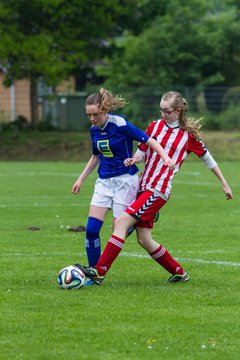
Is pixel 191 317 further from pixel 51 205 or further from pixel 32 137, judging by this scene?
pixel 32 137

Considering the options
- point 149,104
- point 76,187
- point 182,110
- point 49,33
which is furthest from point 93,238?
point 149,104

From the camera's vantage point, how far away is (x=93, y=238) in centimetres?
995

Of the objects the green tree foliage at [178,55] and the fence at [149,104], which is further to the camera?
the green tree foliage at [178,55]

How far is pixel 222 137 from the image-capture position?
127 ft

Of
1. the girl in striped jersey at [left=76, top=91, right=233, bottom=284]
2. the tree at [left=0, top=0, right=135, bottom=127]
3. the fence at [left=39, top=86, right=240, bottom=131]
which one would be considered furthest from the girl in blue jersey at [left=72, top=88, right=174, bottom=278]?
the fence at [left=39, top=86, right=240, bottom=131]

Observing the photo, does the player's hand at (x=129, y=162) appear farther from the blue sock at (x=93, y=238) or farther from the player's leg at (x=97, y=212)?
the blue sock at (x=93, y=238)

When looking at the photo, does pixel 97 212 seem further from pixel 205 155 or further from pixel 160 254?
pixel 205 155

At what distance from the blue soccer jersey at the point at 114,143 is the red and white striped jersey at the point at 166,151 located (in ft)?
0.58

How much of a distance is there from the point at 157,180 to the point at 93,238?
0.87 metres

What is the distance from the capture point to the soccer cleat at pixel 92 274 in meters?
9.59

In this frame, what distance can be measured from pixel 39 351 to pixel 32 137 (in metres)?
34.1

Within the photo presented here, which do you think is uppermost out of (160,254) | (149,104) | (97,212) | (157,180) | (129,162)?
(129,162)

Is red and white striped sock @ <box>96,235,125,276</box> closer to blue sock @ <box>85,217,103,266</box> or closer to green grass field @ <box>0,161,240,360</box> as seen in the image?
green grass field @ <box>0,161,240,360</box>

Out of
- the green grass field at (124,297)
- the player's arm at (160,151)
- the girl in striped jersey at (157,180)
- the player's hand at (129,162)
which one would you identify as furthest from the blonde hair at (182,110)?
the green grass field at (124,297)
